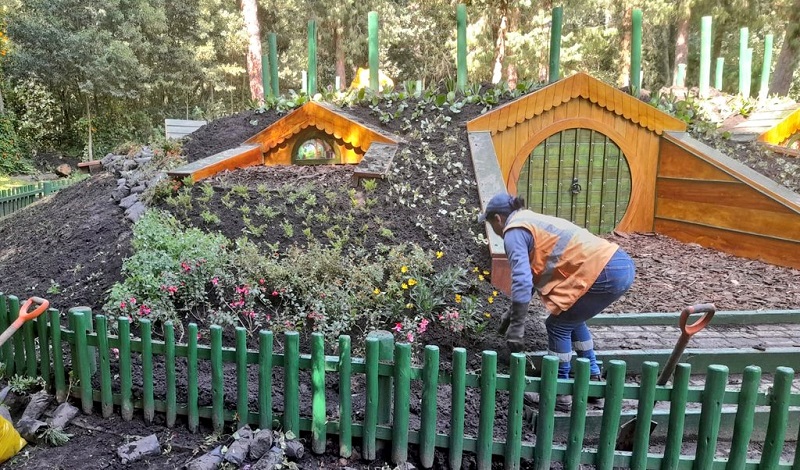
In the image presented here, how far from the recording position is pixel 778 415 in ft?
9.03

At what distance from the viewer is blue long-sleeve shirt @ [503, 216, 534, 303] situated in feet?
10.9

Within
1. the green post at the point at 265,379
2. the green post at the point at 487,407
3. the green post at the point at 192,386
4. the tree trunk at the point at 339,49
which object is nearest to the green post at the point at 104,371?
the green post at the point at 192,386

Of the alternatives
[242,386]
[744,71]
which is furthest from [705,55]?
[242,386]

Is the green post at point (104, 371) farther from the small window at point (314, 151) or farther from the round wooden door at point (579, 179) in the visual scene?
the round wooden door at point (579, 179)

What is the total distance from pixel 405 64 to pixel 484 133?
73.6 ft

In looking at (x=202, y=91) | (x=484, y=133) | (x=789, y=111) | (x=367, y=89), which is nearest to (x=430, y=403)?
(x=484, y=133)

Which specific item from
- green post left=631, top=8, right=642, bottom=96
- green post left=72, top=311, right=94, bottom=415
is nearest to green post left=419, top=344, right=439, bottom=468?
green post left=72, top=311, right=94, bottom=415

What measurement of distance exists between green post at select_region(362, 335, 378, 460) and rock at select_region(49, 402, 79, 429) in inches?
69.5

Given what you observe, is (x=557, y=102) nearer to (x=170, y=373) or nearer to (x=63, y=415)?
(x=170, y=373)

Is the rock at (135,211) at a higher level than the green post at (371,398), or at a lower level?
higher

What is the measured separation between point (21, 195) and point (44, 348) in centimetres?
874

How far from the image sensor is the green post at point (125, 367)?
126 inches

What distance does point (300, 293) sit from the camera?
471 centimetres

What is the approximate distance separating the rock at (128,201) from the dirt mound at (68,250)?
0.09 m
